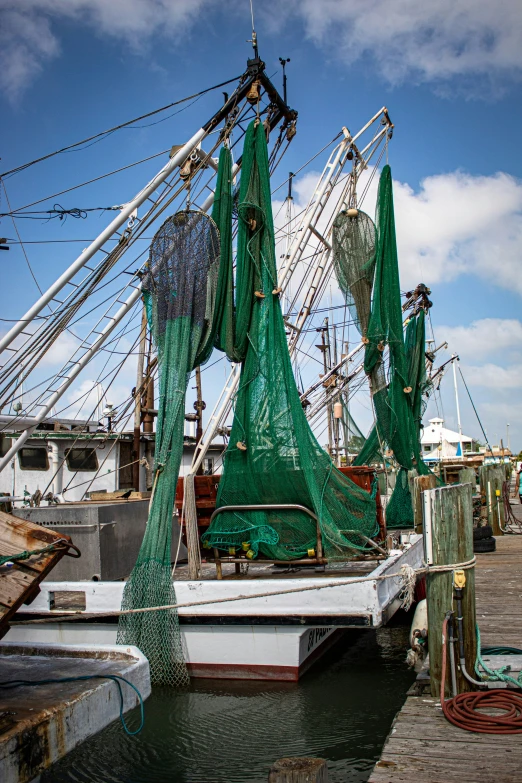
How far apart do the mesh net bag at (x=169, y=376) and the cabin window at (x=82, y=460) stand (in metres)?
9.58

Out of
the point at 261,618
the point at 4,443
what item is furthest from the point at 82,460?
the point at 261,618

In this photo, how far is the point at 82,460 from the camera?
1672 cm

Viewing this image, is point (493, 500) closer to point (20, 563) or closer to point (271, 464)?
point (271, 464)

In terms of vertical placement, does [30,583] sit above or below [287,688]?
above

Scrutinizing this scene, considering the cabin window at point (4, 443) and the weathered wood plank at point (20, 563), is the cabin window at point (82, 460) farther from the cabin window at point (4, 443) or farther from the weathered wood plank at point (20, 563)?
the weathered wood plank at point (20, 563)

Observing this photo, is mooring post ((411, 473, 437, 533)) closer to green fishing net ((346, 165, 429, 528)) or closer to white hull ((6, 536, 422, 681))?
green fishing net ((346, 165, 429, 528))

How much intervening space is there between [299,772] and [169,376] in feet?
14.9

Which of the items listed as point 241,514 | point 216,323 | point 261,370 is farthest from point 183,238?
point 241,514

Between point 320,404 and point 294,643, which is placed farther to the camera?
point 320,404

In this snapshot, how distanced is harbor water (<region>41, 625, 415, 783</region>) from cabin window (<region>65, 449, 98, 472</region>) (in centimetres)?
1018

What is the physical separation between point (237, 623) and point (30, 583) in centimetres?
389

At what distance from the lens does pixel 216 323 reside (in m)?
7.74

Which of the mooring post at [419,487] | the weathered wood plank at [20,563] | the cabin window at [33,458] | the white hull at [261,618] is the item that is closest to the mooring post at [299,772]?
the weathered wood plank at [20,563]

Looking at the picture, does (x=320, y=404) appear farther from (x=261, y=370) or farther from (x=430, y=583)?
(x=430, y=583)
